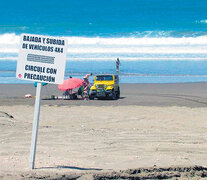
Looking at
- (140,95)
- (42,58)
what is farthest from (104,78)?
(42,58)

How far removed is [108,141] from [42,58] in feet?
9.90

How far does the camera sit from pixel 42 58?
5.71 m

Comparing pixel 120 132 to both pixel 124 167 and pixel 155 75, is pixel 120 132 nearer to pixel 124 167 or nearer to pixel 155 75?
pixel 124 167

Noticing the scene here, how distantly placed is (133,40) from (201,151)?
68.4 meters

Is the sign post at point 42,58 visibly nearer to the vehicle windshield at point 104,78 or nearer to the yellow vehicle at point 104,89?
the yellow vehicle at point 104,89

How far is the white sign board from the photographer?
569 cm

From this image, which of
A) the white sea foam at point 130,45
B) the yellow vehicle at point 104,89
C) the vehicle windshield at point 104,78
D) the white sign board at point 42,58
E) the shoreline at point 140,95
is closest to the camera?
the white sign board at point 42,58

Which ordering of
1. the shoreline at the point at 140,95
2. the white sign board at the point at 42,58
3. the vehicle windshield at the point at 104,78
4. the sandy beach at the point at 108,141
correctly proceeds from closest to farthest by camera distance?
the white sign board at the point at 42,58
the sandy beach at the point at 108,141
the shoreline at the point at 140,95
the vehicle windshield at the point at 104,78

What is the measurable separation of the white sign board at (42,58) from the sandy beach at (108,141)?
120cm

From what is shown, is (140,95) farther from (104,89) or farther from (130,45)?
(130,45)

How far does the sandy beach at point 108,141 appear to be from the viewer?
5887 mm

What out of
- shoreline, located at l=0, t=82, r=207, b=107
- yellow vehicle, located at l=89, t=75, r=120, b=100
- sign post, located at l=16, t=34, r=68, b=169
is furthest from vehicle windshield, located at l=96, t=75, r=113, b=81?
sign post, located at l=16, t=34, r=68, b=169

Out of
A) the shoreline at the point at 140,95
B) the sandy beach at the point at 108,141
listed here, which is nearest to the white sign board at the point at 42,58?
the sandy beach at the point at 108,141

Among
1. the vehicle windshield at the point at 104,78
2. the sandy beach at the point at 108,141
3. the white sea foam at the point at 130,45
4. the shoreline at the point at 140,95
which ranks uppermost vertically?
the white sea foam at the point at 130,45
